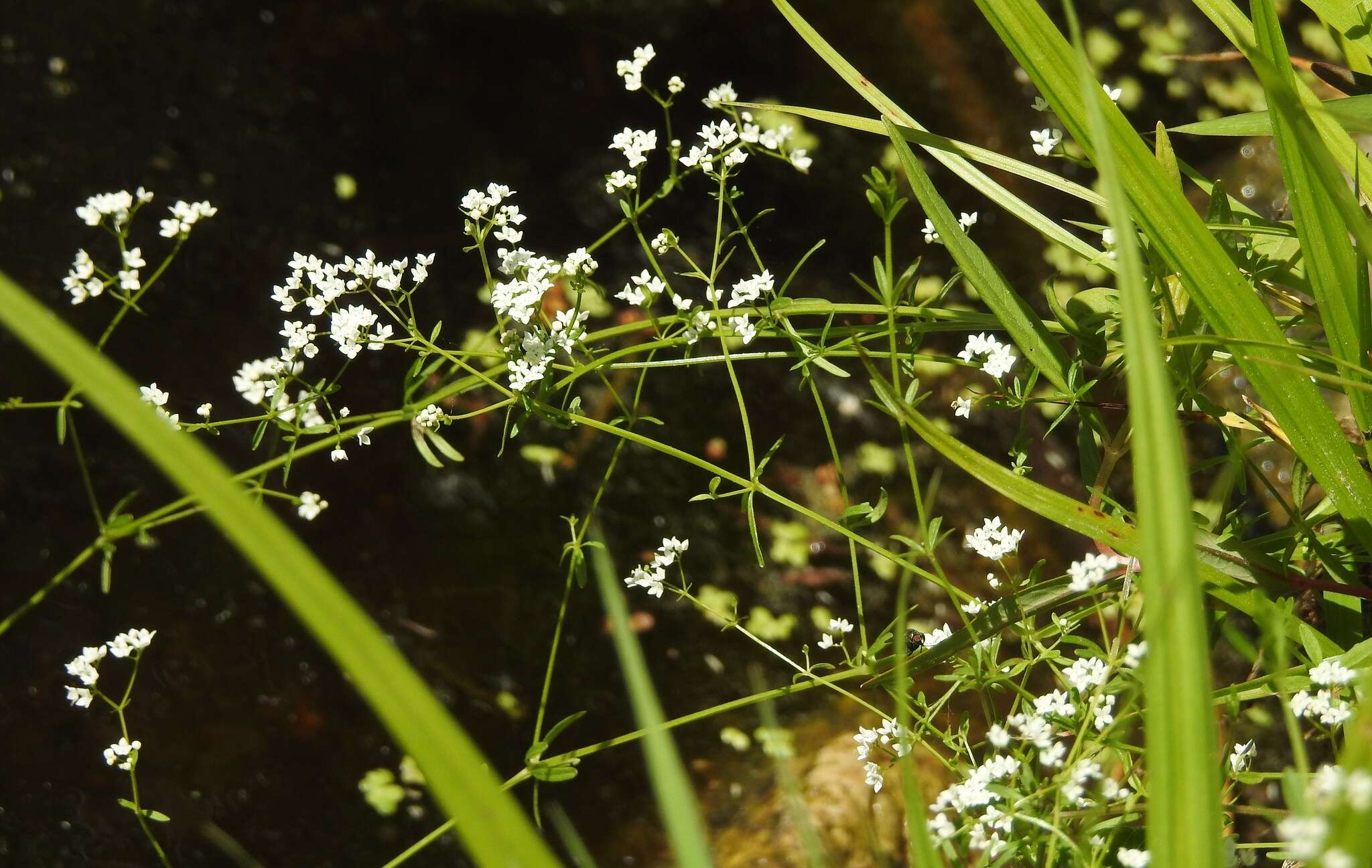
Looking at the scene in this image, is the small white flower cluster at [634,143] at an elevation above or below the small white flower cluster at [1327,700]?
above

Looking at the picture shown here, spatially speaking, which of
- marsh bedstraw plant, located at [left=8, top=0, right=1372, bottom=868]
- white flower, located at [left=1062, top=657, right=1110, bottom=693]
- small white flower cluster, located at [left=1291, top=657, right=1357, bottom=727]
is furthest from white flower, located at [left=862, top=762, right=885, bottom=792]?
small white flower cluster, located at [left=1291, top=657, right=1357, bottom=727]

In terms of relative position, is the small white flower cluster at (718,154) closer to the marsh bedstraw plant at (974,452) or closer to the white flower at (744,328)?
the marsh bedstraw plant at (974,452)

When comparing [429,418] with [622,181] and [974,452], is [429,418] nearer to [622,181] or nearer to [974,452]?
[622,181]

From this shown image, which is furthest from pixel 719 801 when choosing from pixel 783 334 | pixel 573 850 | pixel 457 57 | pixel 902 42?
pixel 902 42

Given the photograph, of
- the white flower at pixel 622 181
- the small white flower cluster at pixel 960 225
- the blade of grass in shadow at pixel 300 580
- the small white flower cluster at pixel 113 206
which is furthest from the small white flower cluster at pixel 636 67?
the blade of grass in shadow at pixel 300 580

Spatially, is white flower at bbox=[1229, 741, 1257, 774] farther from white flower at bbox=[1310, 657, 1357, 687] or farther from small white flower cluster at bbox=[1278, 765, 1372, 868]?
small white flower cluster at bbox=[1278, 765, 1372, 868]

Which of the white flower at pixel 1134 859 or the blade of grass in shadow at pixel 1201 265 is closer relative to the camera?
the white flower at pixel 1134 859

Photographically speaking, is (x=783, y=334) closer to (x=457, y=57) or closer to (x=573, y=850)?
(x=573, y=850)
